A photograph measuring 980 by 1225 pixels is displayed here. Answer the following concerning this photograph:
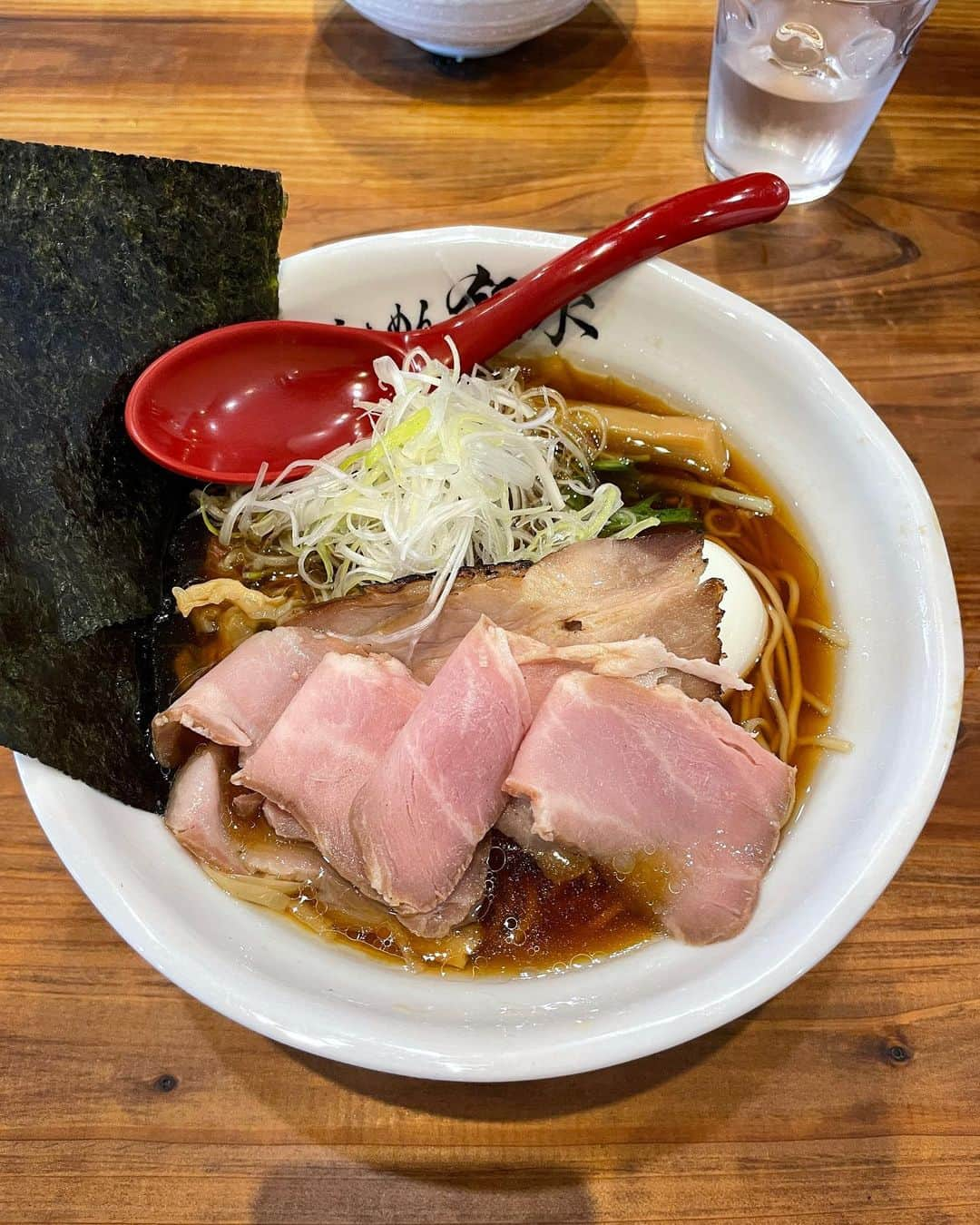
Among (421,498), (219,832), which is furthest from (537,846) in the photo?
(421,498)

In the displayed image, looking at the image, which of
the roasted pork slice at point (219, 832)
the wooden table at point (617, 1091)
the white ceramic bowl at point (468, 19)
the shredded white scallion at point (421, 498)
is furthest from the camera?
the white ceramic bowl at point (468, 19)

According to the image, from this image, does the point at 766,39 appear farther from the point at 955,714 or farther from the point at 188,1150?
the point at 188,1150

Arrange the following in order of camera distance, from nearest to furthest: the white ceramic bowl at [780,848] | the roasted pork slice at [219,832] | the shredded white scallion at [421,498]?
1. the white ceramic bowl at [780,848]
2. the roasted pork slice at [219,832]
3. the shredded white scallion at [421,498]

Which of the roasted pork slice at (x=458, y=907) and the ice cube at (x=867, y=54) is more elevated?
the ice cube at (x=867, y=54)

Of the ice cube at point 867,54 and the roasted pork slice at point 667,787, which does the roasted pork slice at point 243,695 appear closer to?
the roasted pork slice at point 667,787

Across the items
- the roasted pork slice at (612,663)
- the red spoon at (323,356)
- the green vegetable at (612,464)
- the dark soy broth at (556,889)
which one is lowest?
the dark soy broth at (556,889)

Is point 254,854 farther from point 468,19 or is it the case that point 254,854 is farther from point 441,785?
point 468,19

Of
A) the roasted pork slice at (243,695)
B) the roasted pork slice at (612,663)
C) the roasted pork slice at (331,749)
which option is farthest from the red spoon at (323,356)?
the roasted pork slice at (612,663)

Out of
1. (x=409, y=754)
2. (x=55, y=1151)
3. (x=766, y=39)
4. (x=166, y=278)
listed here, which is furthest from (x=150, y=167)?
(x=55, y=1151)
